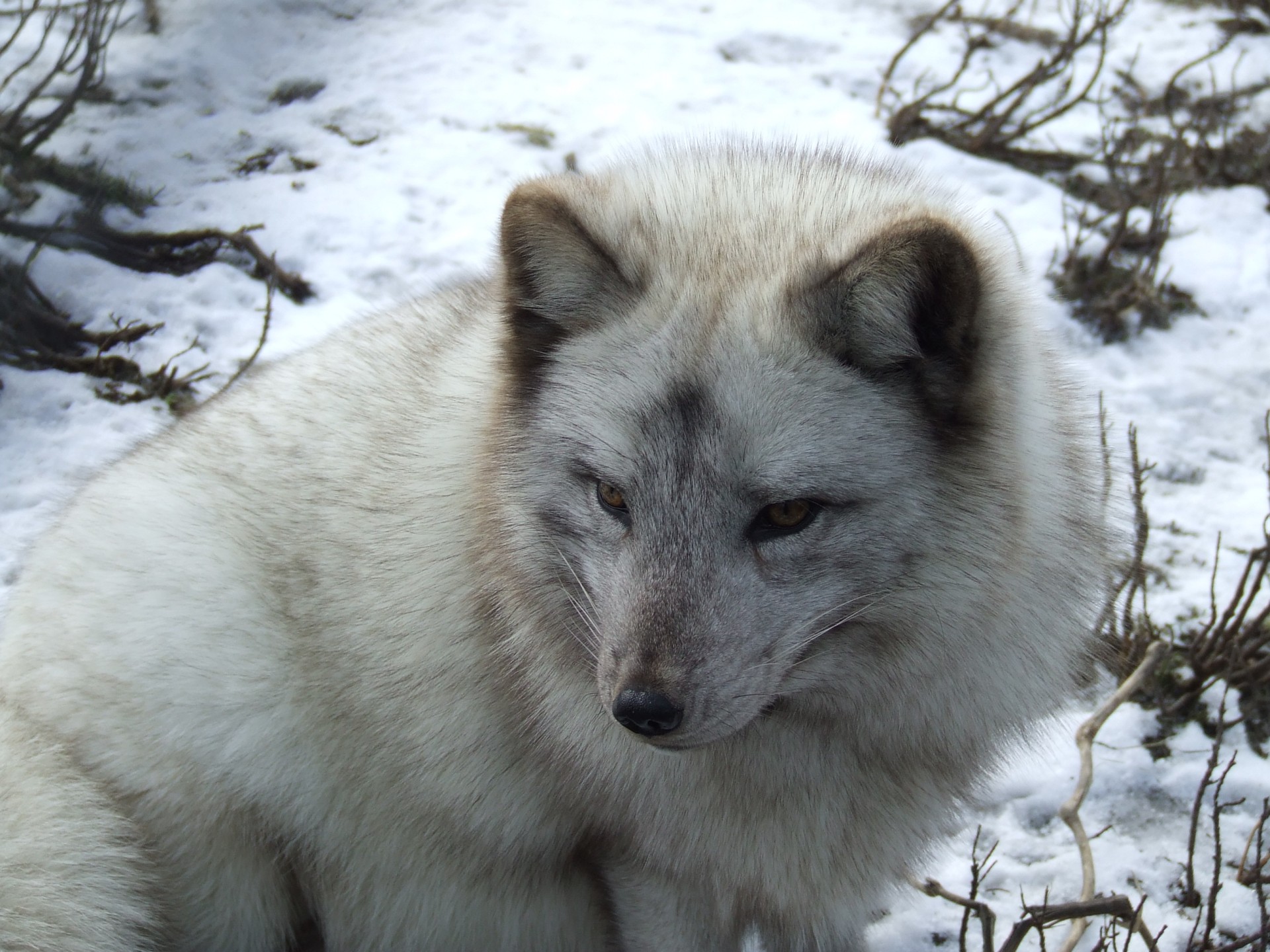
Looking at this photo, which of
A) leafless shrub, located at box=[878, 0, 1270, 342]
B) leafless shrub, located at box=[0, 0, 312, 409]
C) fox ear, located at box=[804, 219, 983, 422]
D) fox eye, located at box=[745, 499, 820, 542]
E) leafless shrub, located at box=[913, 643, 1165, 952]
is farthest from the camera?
leafless shrub, located at box=[878, 0, 1270, 342]

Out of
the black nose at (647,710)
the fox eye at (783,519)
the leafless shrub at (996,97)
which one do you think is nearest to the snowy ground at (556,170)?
the leafless shrub at (996,97)

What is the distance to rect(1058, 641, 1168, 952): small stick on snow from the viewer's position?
331cm

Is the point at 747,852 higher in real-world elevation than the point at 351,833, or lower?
higher

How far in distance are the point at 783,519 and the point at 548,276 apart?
0.77 meters

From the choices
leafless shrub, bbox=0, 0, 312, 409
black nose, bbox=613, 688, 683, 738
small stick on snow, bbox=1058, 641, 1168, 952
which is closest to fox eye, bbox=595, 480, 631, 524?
black nose, bbox=613, 688, 683, 738

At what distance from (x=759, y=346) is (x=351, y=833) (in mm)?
1804

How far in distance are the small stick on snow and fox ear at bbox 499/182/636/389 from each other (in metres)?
2.12

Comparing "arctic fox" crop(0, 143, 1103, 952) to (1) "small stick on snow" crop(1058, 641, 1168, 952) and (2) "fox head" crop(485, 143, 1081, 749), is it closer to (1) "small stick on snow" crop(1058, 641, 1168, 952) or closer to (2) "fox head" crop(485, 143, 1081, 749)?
(2) "fox head" crop(485, 143, 1081, 749)

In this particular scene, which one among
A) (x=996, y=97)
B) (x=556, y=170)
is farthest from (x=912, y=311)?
(x=996, y=97)

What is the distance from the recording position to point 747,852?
2.84 m

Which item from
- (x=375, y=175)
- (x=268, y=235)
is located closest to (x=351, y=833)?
(x=268, y=235)

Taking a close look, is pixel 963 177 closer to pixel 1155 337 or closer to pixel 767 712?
pixel 1155 337

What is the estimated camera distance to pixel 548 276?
8.61ft

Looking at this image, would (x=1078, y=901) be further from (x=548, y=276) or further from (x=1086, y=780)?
(x=548, y=276)
